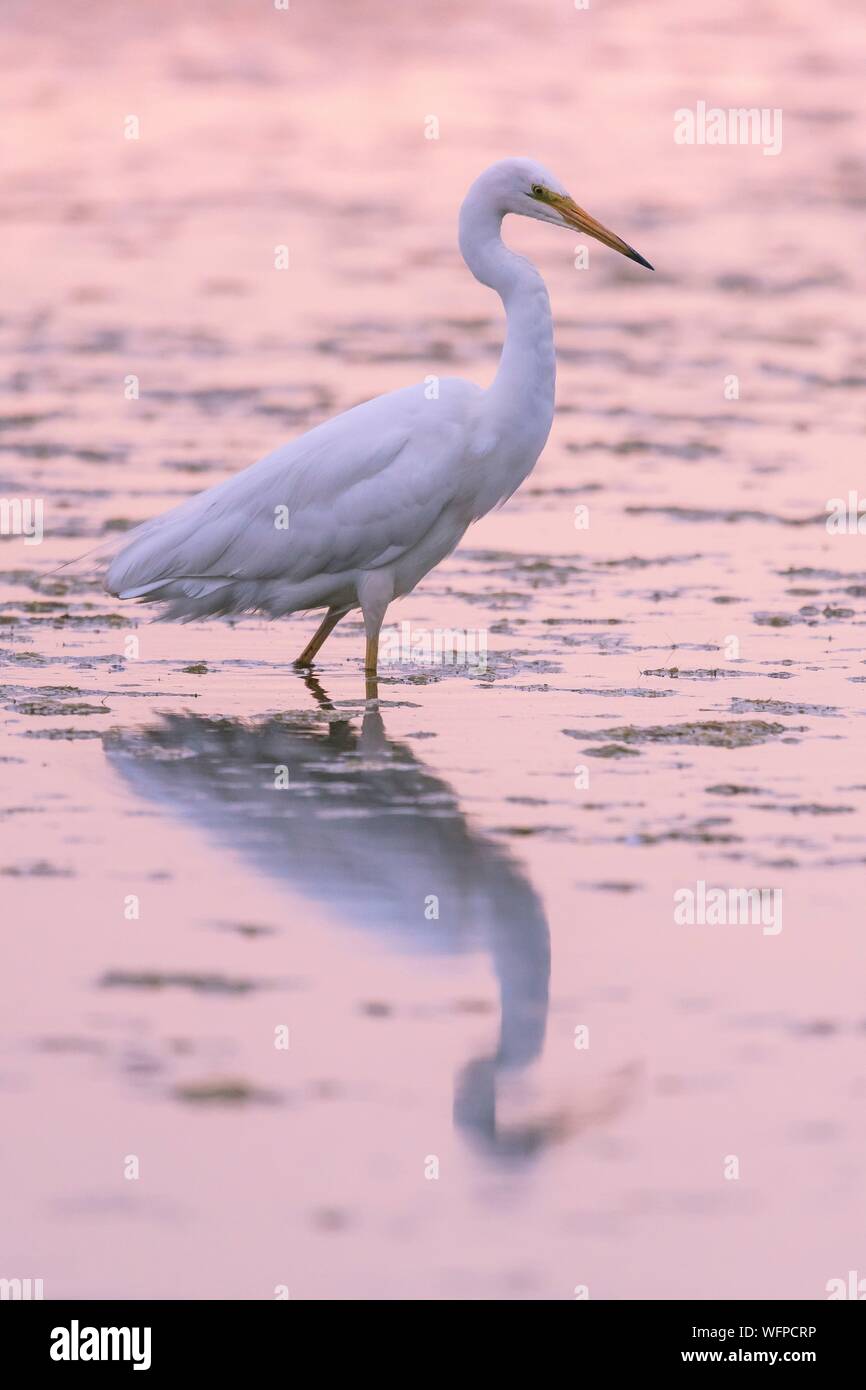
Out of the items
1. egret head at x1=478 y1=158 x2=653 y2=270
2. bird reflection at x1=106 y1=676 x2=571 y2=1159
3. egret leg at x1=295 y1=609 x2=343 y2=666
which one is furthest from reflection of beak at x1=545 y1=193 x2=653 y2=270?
bird reflection at x1=106 y1=676 x2=571 y2=1159

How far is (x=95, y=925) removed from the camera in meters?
6.36

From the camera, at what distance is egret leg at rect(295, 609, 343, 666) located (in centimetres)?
935

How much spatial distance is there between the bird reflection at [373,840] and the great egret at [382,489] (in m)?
0.53

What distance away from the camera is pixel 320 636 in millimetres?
9336

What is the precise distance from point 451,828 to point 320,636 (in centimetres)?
221

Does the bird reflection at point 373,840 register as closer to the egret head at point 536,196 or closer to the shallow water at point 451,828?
the shallow water at point 451,828

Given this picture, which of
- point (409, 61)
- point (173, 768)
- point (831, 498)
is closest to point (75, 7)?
point (409, 61)

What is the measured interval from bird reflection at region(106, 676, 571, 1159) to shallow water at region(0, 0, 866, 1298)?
0.02 meters

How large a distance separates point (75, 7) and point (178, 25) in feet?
7.36

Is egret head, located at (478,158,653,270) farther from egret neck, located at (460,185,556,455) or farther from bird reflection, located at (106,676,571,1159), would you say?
bird reflection, located at (106,676,571,1159)

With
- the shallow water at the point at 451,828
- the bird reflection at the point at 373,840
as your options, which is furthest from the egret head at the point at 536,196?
the bird reflection at the point at 373,840

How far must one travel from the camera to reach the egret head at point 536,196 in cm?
920

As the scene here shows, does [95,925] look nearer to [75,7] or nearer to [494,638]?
[494,638]

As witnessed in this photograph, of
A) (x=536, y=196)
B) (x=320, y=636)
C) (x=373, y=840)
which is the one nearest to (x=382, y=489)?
(x=320, y=636)
